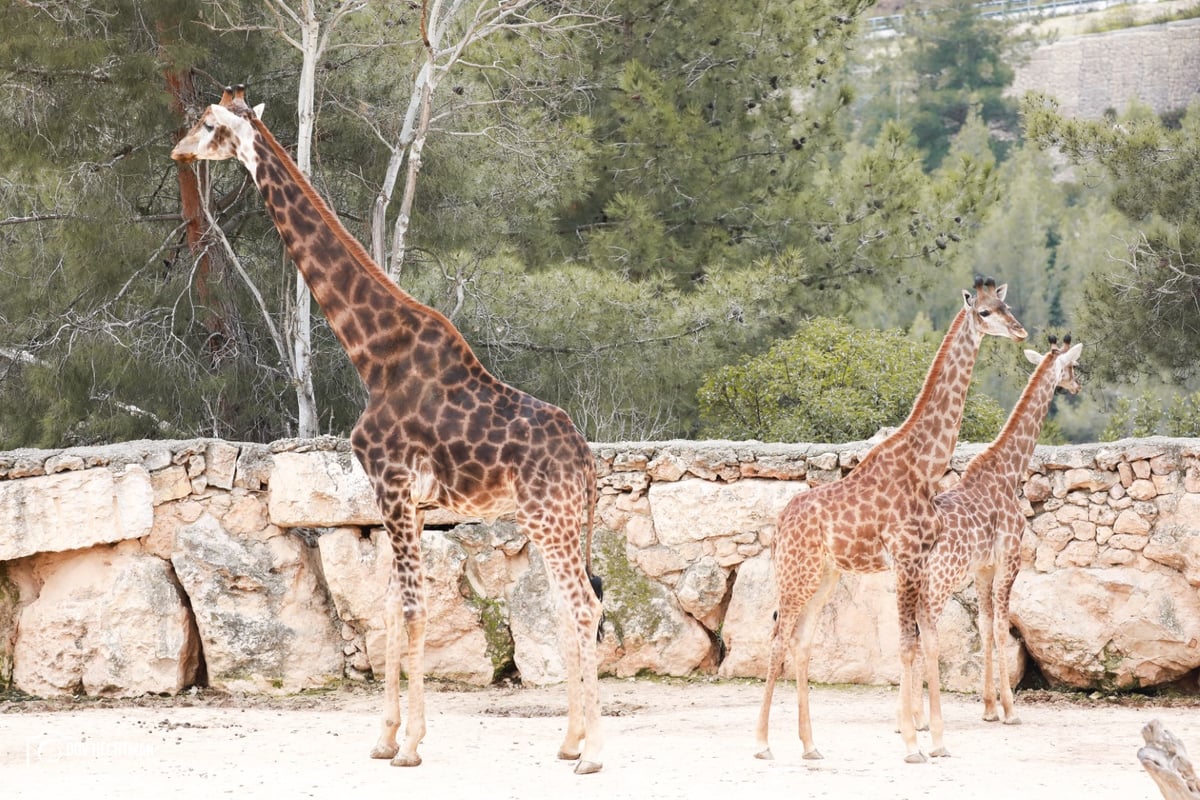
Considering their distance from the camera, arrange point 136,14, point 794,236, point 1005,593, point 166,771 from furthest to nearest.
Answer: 1. point 794,236
2. point 136,14
3. point 1005,593
4. point 166,771

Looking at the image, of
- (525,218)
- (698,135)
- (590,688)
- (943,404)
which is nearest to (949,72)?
(698,135)

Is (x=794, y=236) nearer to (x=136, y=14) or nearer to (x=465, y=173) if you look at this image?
(x=465, y=173)

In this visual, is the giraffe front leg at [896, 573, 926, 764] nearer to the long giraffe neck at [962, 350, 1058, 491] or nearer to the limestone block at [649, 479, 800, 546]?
the long giraffe neck at [962, 350, 1058, 491]

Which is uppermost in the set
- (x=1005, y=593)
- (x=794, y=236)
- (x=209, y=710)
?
(x=794, y=236)

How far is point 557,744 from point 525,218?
8.64 metres

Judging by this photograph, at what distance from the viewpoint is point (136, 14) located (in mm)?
11656

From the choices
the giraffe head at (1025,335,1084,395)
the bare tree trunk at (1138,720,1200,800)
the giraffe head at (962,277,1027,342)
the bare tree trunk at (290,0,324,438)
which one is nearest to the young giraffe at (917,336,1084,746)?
the giraffe head at (1025,335,1084,395)

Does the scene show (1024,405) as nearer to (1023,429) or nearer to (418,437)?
(1023,429)

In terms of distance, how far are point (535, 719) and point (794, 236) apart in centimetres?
1025

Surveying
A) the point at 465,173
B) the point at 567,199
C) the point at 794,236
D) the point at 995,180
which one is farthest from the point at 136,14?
the point at 995,180

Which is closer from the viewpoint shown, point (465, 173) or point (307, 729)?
point (307, 729)

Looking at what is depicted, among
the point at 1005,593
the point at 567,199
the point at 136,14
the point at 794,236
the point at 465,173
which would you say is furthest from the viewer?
the point at 794,236

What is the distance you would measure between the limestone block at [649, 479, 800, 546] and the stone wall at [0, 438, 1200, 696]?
0.01 metres

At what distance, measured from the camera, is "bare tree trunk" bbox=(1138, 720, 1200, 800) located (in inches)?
161
